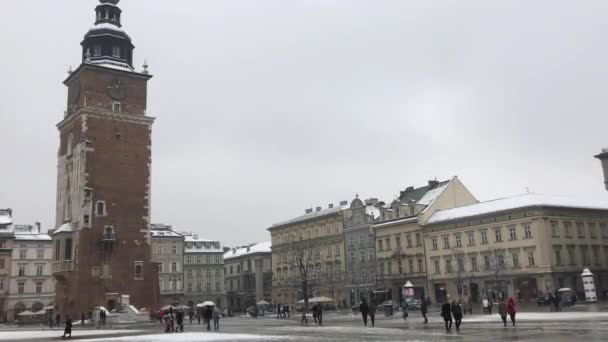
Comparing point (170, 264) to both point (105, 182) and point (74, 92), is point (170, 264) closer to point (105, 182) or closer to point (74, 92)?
point (105, 182)

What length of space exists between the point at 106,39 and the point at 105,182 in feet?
52.3

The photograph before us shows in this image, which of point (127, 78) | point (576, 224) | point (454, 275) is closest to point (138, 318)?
point (127, 78)

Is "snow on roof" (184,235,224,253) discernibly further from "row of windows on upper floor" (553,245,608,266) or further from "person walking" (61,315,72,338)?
"person walking" (61,315,72,338)

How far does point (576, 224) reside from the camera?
231 ft

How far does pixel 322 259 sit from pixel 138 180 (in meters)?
39.2

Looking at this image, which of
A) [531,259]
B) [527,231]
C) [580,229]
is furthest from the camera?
[580,229]

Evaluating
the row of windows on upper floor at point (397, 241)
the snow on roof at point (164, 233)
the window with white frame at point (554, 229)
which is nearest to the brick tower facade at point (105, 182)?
the row of windows on upper floor at point (397, 241)

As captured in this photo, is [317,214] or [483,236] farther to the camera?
[317,214]

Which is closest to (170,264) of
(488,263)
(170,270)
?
(170,270)

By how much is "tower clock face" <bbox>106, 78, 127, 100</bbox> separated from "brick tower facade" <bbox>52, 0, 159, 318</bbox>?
0.36ft

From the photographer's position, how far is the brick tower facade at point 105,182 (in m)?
61.5

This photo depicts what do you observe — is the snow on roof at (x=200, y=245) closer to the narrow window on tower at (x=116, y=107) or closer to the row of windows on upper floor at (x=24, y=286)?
the row of windows on upper floor at (x=24, y=286)

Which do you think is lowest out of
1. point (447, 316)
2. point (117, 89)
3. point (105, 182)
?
point (447, 316)

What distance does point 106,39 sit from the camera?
218 ft
